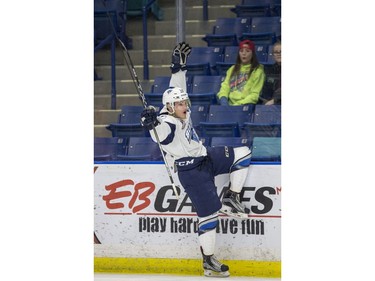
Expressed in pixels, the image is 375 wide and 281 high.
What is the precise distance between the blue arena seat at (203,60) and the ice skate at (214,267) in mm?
1263

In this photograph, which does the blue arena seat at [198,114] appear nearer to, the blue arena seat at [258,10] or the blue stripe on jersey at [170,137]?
the blue stripe on jersey at [170,137]

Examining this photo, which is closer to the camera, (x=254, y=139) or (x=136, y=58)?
(x=254, y=139)

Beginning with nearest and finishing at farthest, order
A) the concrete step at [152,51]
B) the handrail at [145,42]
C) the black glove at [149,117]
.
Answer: the black glove at [149,117], the concrete step at [152,51], the handrail at [145,42]

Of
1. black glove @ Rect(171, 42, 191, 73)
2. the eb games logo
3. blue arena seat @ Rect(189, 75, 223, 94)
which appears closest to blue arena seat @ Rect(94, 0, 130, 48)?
black glove @ Rect(171, 42, 191, 73)

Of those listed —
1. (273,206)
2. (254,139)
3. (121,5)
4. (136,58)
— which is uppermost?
(121,5)

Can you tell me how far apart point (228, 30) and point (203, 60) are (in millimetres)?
268

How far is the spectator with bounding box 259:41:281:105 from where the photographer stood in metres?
5.77

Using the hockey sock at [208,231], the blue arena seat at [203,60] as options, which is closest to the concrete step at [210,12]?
the blue arena seat at [203,60]

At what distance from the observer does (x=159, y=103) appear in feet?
19.9

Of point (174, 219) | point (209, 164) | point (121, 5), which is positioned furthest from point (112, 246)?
point (121, 5)

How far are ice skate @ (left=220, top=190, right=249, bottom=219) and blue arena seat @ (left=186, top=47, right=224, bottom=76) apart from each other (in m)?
0.86

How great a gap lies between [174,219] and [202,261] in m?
0.34

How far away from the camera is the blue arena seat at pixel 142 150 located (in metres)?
6.00

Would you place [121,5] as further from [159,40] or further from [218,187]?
[218,187]
